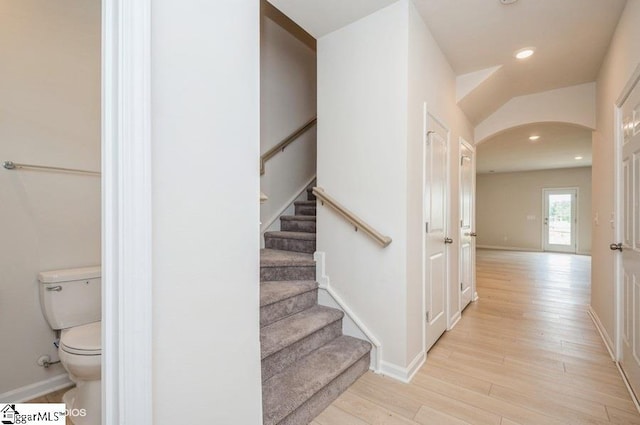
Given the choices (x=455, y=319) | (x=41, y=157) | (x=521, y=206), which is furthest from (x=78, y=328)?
(x=521, y=206)

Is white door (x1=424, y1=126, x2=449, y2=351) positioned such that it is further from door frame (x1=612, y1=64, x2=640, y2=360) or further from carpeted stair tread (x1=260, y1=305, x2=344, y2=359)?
door frame (x1=612, y1=64, x2=640, y2=360)

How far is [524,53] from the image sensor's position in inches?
105

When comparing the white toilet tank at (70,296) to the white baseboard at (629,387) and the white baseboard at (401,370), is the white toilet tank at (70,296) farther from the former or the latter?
the white baseboard at (629,387)

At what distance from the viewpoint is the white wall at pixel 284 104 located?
10.5 ft

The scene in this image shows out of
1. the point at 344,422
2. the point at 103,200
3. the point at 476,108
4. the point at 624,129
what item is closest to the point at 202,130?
the point at 103,200

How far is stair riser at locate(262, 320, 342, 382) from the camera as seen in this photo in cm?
174

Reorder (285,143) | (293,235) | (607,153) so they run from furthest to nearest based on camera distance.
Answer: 1. (285,143)
2. (293,235)
3. (607,153)

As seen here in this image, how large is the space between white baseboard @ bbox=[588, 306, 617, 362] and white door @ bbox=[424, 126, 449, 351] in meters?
1.23

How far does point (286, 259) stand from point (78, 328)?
55.6 inches

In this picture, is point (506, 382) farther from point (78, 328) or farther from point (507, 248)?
point (507, 248)

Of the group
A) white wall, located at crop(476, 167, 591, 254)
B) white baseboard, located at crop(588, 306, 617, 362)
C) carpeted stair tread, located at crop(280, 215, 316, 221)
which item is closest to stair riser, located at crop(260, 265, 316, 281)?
carpeted stair tread, located at crop(280, 215, 316, 221)

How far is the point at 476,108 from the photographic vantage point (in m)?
3.42

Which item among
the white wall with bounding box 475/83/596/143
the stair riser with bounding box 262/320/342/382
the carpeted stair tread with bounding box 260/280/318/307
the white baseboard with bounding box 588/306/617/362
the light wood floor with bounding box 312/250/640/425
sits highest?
the white wall with bounding box 475/83/596/143

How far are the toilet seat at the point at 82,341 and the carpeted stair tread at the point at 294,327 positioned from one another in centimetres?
89
